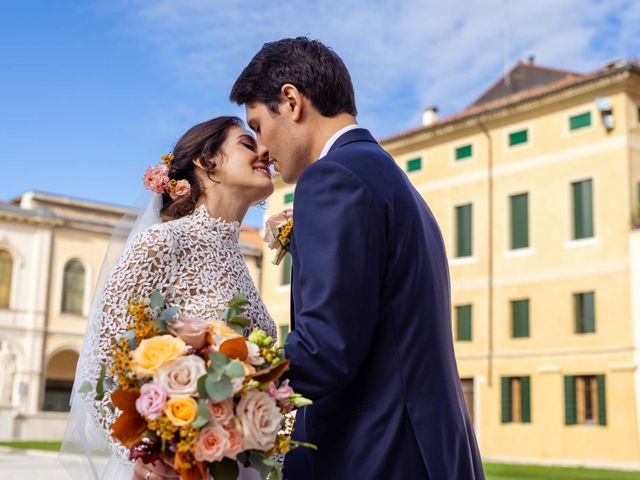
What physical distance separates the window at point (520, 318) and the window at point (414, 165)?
22.8 feet

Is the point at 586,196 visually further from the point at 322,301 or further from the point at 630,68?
the point at 322,301

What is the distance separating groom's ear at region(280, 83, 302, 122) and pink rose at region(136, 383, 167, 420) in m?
0.81

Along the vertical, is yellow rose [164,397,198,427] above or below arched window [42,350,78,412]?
above

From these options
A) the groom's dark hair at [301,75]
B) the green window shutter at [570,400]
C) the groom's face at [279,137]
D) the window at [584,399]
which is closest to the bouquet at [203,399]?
the groom's face at [279,137]

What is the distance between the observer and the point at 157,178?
4.00m

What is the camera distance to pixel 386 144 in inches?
1403

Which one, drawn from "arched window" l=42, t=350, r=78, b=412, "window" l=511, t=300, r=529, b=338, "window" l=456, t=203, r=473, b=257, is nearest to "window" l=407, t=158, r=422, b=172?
"window" l=456, t=203, r=473, b=257

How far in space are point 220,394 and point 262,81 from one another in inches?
35.0

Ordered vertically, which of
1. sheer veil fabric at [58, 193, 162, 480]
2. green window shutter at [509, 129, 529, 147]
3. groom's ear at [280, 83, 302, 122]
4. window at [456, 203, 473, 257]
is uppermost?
green window shutter at [509, 129, 529, 147]

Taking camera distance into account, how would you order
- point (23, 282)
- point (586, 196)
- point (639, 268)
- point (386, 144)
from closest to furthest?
point (639, 268) < point (586, 196) < point (386, 144) < point (23, 282)

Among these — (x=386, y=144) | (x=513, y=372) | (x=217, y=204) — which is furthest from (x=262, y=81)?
(x=386, y=144)

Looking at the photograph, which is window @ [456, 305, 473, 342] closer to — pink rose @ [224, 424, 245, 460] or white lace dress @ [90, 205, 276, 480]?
white lace dress @ [90, 205, 276, 480]

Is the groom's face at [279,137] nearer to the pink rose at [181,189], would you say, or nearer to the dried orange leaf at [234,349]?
the dried orange leaf at [234,349]

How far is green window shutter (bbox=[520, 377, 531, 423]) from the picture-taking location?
96.8ft
